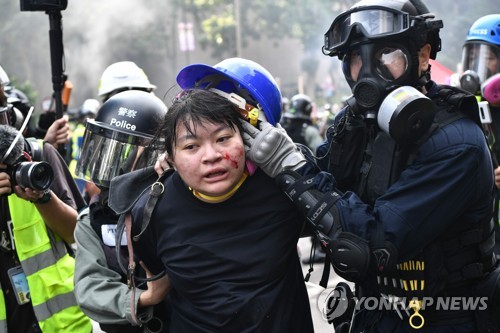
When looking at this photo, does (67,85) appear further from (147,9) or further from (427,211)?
(147,9)

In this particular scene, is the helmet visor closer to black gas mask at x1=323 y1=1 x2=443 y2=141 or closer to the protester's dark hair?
the protester's dark hair

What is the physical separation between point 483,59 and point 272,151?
3.33 meters

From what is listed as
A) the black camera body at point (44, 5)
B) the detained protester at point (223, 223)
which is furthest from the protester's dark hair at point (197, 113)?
the black camera body at point (44, 5)

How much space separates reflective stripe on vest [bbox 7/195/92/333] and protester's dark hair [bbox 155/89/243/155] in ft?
3.49

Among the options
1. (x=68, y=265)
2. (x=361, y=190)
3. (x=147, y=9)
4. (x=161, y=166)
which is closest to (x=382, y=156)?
(x=361, y=190)

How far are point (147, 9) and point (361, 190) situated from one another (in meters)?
45.7

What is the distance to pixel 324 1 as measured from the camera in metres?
50.8

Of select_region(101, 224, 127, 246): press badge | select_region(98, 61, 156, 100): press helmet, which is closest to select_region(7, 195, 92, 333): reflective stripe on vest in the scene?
select_region(101, 224, 127, 246): press badge

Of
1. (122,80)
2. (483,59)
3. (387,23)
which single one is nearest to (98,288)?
(387,23)

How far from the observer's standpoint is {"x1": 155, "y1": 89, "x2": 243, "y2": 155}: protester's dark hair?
2350 millimetres

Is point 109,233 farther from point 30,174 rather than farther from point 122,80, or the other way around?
point 122,80

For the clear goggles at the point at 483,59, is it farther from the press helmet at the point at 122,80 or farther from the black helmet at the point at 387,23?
the press helmet at the point at 122,80

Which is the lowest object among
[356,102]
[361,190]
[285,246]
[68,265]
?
[68,265]

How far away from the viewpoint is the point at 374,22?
2.40 metres
